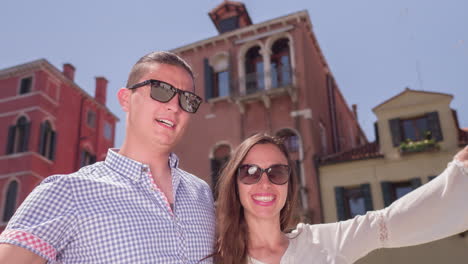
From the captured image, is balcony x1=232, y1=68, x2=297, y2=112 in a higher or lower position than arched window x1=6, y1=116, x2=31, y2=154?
higher

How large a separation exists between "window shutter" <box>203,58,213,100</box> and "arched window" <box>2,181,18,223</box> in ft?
26.3

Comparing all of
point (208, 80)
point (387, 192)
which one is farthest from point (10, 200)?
point (387, 192)

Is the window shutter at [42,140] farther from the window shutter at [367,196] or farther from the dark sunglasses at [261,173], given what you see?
the dark sunglasses at [261,173]

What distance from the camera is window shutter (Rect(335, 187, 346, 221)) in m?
14.9

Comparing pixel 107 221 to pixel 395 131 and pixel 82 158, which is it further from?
pixel 82 158

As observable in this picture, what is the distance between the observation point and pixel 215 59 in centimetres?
1858

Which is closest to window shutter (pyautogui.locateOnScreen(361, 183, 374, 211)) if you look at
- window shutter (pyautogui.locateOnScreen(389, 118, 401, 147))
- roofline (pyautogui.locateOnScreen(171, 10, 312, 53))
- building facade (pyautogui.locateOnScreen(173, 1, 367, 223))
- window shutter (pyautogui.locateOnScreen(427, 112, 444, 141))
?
building facade (pyautogui.locateOnScreen(173, 1, 367, 223))

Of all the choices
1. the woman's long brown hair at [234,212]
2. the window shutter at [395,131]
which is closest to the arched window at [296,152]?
the window shutter at [395,131]

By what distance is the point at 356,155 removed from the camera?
15773mm

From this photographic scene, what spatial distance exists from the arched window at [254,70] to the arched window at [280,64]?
457 millimetres

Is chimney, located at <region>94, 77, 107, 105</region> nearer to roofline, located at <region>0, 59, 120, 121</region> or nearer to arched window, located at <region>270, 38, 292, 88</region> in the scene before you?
roofline, located at <region>0, 59, 120, 121</region>

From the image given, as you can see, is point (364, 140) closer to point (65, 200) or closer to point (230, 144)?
point (230, 144)

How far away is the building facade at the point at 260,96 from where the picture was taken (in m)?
16.4

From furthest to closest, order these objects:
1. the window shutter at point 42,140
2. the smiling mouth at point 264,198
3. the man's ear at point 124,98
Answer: the window shutter at point 42,140
the smiling mouth at point 264,198
the man's ear at point 124,98
